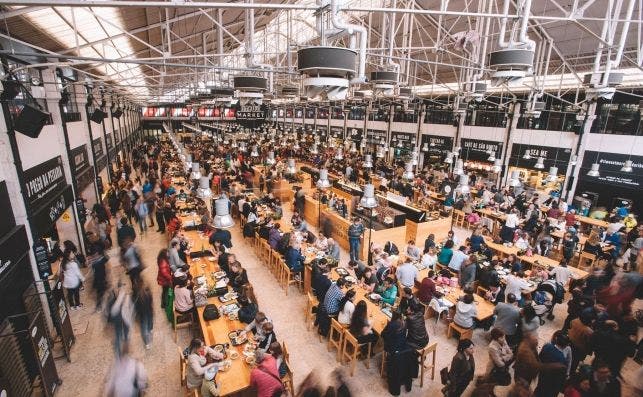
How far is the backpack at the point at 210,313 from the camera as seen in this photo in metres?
5.92

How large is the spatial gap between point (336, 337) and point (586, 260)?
904 cm

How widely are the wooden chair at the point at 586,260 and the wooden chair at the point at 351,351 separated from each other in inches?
329

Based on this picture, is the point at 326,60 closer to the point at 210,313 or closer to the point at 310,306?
the point at 210,313

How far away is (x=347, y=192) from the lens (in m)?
15.1

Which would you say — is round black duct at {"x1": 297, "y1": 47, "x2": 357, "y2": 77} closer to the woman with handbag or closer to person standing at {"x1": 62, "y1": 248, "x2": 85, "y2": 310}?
the woman with handbag

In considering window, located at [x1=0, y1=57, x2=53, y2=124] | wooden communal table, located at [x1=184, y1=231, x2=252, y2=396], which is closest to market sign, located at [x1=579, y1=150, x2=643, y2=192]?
wooden communal table, located at [x1=184, y1=231, x2=252, y2=396]

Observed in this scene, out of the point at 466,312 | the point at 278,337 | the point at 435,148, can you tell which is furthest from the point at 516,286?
Result: the point at 435,148

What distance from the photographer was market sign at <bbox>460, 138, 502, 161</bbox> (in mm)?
19970

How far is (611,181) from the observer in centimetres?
1552

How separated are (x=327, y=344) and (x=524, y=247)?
6.67m

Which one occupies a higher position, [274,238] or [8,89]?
[8,89]

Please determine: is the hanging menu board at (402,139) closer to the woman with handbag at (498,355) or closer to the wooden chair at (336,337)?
the wooden chair at (336,337)

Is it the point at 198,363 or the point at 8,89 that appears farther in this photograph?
the point at 8,89

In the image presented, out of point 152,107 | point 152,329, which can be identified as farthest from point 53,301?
point 152,107
